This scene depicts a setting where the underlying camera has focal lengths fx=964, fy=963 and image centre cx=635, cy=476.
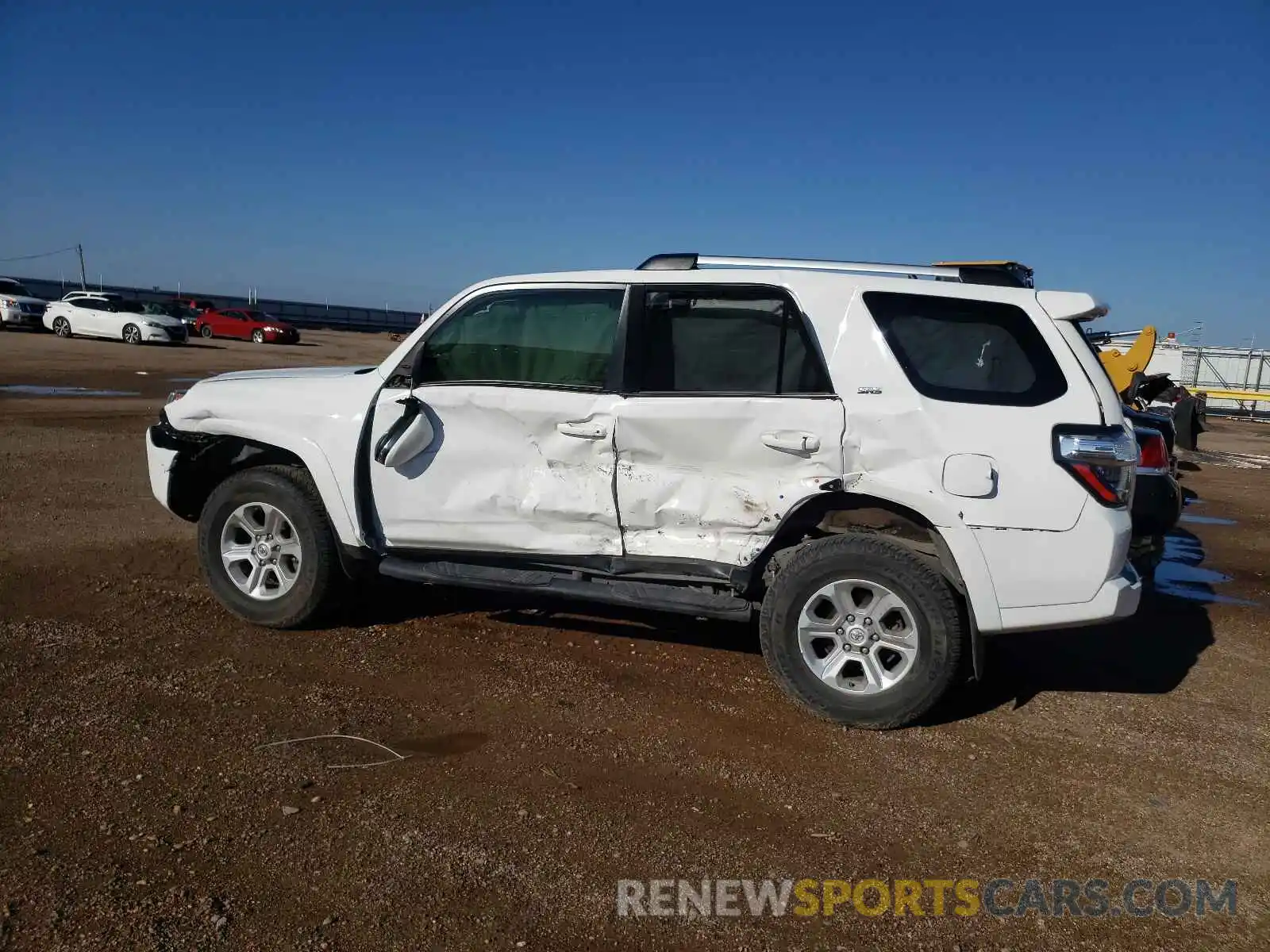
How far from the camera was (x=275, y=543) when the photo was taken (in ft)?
17.4

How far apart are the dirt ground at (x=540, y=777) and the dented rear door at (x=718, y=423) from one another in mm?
859

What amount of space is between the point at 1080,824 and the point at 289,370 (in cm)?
476

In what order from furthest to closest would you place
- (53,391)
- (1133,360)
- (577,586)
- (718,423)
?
(53,391) → (1133,360) → (577,586) → (718,423)

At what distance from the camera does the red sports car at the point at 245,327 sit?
39594 mm

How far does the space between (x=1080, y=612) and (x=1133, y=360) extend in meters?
8.63

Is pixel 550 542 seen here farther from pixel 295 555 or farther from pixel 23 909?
pixel 23 909

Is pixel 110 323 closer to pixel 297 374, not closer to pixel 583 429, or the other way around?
pixel 297 374

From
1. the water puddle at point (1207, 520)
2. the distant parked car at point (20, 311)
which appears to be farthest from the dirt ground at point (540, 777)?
the distant parked car at point (20, 311)

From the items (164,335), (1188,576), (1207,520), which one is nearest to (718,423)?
(1188,576)

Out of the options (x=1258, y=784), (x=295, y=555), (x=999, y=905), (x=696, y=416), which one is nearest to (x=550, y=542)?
(x=696, y=416)

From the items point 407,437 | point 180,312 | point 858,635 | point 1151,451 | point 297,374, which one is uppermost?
point 180,312

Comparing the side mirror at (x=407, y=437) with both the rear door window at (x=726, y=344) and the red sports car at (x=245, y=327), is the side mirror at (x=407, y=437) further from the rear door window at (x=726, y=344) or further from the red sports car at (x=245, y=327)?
the red sports car at (x=245, y=327)

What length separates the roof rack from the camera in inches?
186

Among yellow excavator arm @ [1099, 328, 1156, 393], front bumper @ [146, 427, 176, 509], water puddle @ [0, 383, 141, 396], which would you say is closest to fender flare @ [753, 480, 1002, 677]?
front bumper @ [146, 427, 176, 509]
